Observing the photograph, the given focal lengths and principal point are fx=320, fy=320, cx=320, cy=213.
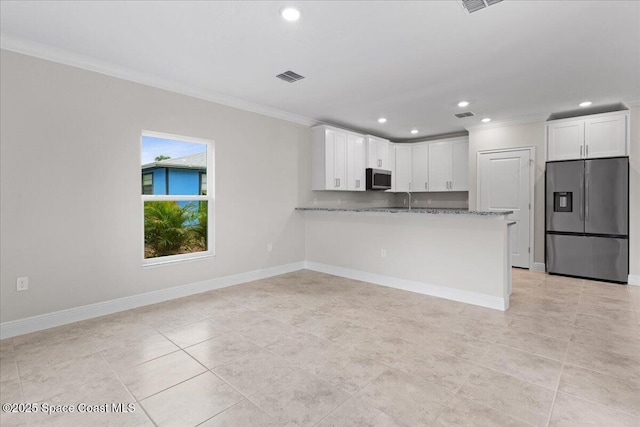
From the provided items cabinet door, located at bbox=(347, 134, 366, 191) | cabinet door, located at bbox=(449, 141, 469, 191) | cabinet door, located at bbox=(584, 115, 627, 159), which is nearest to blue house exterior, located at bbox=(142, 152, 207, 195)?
cabinet door, located at bbox=(347, 134, 366, 191)

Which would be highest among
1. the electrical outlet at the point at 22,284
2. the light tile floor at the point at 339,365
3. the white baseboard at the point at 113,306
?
the electrical outlet at the point at 22,284

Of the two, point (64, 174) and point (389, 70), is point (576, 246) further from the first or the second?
point (64, 174)

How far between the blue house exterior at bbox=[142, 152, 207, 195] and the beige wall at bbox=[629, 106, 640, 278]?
583cm

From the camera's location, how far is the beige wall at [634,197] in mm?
4375

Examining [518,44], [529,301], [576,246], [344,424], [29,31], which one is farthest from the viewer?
[576,246]

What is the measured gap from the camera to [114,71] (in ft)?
10.7

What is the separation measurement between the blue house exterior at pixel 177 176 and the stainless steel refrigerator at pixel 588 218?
5140 millimetres

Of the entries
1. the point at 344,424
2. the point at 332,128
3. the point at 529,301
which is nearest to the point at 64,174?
the point at 344,424

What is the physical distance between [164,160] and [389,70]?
2786mm

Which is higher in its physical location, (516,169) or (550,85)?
(550,85)

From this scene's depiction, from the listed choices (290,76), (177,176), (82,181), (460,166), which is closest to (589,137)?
(460,166)

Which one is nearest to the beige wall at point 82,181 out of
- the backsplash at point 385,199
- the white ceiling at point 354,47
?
the white ceiling at point 354,47

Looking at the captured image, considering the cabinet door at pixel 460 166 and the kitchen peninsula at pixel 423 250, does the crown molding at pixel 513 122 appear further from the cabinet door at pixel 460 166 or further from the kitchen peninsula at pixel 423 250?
the kitchen peninsula at pixel 423 250

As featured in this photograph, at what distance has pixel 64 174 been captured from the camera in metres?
3.02
